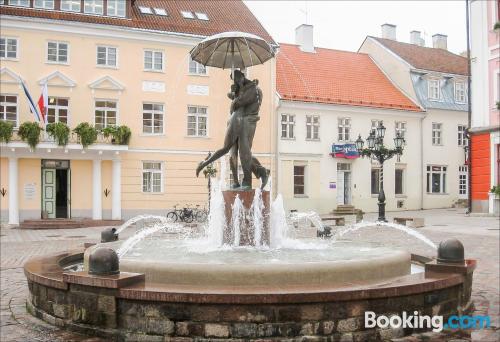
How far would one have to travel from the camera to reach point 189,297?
583cm

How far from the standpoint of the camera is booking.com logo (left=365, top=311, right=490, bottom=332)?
616 centimetres

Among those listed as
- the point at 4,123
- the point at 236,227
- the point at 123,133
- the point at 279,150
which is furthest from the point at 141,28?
the point at 236,227

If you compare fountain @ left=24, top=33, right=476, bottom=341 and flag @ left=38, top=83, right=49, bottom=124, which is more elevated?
flag @ left=38, top=83, right=49, bottom=124

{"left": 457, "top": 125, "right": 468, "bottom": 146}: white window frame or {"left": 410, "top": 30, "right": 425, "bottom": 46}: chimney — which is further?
{"left": 410, "top": 30, "right": 425, "bottom": 46}: chimney

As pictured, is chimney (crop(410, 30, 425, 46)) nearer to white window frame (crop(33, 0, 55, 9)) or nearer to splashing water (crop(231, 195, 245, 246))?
white window frame (crop(33, 0, 55, 9))

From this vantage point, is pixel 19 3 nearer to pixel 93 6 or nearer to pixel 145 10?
pixel 93 6

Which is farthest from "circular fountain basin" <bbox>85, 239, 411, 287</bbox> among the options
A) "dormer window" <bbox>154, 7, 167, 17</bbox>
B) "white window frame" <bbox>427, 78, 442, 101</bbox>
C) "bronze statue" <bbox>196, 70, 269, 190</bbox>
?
"white window frame" <bbox>427, 78, 442, 101</bbox>

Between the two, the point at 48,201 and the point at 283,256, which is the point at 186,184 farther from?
the point at 283,256

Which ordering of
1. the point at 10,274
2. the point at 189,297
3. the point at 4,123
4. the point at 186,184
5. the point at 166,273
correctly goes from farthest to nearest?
the point at 186,184, the point at 4,123, the point at 10,274, the point at 166,273, the point at 189,297

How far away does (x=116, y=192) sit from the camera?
28.3 m

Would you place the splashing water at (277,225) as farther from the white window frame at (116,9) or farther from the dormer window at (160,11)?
the dormer window at (160,11)

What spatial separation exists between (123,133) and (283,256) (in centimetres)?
2065

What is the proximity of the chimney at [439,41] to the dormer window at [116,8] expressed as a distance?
27.6 meters

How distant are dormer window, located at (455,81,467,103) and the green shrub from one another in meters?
23.3
